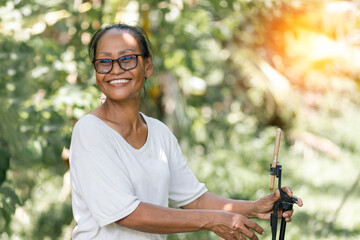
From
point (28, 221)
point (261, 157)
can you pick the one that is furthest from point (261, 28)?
point (28, 221)

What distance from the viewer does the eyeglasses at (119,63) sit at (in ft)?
6.54

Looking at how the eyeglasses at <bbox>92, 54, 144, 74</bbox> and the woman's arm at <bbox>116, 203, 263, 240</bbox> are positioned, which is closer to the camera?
the woman's arm at <bbox>116, 203, 263, 240</bbox>

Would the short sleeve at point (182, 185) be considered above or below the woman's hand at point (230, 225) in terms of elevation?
above

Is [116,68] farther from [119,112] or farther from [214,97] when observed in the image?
[214,97]

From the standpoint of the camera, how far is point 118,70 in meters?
1.99

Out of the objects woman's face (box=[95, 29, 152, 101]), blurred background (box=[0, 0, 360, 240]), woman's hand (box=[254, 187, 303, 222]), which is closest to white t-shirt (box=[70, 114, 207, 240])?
woman's face (box=[95, 29, 152, 101])

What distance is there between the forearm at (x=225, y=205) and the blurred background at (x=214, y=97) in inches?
38.7

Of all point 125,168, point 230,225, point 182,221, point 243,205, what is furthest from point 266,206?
point 125,168

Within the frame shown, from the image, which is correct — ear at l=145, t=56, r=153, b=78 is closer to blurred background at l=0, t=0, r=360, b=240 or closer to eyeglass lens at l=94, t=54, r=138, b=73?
→ eyeglass lens at l=94, t=54, r=138, b=73

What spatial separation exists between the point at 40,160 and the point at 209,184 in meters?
2.60

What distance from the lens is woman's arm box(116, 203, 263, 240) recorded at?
184 centimetres

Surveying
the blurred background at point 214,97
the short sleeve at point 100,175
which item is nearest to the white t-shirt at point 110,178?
the short sleeve at point 100,175

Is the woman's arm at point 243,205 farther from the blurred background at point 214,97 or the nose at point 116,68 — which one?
the blurred background at point 214,97

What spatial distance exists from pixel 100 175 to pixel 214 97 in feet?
17.9
